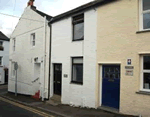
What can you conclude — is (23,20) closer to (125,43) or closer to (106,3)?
(106,3)

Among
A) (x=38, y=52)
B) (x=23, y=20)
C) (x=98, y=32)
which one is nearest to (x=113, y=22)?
(x=98, y=32)

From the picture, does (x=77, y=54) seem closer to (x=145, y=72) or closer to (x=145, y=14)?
(x=145, y=72)

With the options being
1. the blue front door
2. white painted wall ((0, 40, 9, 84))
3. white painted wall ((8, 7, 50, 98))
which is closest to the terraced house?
the blue front door

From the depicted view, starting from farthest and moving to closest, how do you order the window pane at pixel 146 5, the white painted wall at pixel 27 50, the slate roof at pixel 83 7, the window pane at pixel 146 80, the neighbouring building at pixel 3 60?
the neighbouring building at pixel 3 60 → the white painted wall at pixel 27 50 → the slate roof at pixel 83 7 → the window pane at pixel 146 5 → the window pane at pixel 146 80

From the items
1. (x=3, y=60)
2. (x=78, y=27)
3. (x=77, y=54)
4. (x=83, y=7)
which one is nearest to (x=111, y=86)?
(x=77, y=54)

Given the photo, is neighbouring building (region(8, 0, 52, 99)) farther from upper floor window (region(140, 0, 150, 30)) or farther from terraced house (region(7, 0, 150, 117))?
upper floor window (region(140, 0, 150, 30))

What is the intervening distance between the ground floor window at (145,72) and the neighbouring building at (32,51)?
7327 mm

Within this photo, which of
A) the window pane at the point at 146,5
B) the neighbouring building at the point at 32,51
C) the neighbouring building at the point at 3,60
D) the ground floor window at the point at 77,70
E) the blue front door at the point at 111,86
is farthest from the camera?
the neighbouring building at the point at 3,60

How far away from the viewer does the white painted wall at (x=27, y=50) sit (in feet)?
42.5

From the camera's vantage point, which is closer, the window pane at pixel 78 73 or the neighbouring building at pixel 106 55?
the neighbouring building at pixel 106 55

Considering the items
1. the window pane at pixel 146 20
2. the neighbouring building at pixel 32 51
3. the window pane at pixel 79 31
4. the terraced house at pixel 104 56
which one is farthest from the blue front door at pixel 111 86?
the neighbouring building at pixel 32 51

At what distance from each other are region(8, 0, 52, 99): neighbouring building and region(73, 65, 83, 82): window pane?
2768 mm

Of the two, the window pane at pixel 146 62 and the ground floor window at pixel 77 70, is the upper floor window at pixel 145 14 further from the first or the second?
the ground floor window at pixel 77 70

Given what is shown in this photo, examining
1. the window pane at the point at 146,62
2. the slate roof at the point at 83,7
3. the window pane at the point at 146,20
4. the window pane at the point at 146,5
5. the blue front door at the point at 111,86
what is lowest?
the blue front door at the point at 111,86
